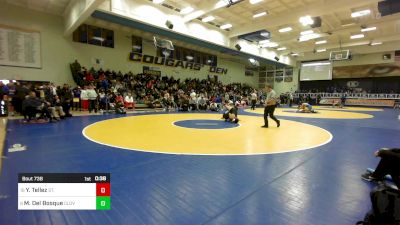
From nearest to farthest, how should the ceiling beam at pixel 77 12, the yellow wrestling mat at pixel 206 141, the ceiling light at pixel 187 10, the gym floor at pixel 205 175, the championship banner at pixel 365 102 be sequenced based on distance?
the gym floor at pixel 205 175 < the yellow wrestling mat at pixel 206 141 < the ceiling beam at pixel 77 12 < the ceiling light at pixel 187 10 < the championship banner at pixel 365 102

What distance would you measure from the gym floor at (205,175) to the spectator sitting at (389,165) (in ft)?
0.67

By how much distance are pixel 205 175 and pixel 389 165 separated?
2.38 metres

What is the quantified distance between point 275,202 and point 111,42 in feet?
58.6

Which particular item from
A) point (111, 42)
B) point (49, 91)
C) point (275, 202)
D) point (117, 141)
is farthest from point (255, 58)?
point (275, 202)

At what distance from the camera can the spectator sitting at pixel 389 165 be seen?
2654 mm

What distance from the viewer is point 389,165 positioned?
2791 millimetres

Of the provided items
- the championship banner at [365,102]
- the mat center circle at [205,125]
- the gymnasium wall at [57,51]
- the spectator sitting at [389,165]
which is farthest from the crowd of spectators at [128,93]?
the championship banner at [365,102]

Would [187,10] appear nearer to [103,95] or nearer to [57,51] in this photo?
[103,95]

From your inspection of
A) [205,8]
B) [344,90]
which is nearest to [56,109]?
[205,8]

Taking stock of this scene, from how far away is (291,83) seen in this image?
3083 centimetres

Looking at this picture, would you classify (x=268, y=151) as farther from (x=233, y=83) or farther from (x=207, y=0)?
(x=233, y=83)

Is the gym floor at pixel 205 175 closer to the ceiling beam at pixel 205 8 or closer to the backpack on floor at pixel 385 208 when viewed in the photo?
the backpack on floor at pixel 385 208

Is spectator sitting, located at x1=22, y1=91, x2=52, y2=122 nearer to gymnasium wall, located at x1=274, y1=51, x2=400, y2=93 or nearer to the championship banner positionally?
the championship banner

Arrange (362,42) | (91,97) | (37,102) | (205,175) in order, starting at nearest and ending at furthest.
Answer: (205,175) < (37,102) < (91,97) < (362,42)
